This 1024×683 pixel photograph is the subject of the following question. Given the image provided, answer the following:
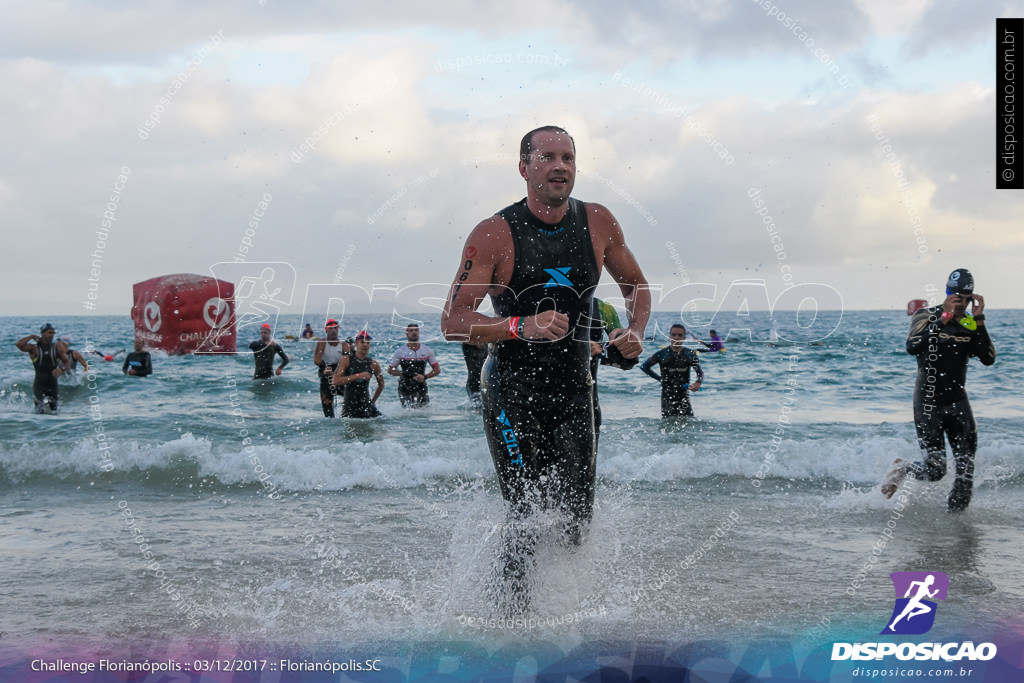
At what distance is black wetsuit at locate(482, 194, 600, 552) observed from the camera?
12.9 ft

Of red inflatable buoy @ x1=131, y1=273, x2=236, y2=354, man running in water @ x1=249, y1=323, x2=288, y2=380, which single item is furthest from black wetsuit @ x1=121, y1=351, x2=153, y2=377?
red inflatable buoy @ x1=131, y1=273, x2=236, y2=354

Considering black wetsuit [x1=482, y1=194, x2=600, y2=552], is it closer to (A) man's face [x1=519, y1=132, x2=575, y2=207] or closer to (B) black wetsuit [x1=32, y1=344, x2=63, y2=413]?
(A) man's face [x1=519, y1=132, x2=575, y2=207]

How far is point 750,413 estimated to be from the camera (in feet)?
55.0

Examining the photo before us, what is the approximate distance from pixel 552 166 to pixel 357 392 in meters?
10.4

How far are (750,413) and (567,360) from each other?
1360 cm

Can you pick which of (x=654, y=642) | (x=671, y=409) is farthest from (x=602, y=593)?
(x=671, y=409)

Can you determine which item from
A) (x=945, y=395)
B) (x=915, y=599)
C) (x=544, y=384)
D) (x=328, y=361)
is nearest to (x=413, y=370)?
(x=328, y=361)

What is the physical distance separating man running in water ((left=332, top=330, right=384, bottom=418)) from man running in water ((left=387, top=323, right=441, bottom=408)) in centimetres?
117

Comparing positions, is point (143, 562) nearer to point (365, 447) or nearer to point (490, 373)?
point (490, 373)

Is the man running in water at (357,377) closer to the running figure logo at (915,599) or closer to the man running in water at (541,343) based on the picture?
the running figure logo at (915,599)

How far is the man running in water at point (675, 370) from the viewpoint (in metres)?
13.5

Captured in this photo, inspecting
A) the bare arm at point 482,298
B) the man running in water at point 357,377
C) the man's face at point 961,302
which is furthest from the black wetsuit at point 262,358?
the bare arm at point 482,298

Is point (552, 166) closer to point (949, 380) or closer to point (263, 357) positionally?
point (949, 380)

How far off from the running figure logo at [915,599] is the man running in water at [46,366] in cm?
1555
